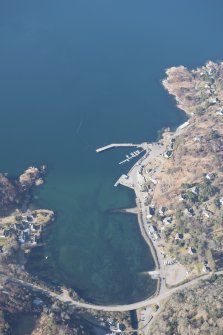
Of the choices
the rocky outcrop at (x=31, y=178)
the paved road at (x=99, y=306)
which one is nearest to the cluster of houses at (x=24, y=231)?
the rocky outcrop at (x=31, y=178)

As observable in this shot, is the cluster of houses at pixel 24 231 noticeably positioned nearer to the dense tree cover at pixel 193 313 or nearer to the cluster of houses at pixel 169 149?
the dense tree cover at pixel 193 313

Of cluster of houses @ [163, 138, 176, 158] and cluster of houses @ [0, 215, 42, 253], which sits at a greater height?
cluster of houses @ [163, 138, 176, 158]

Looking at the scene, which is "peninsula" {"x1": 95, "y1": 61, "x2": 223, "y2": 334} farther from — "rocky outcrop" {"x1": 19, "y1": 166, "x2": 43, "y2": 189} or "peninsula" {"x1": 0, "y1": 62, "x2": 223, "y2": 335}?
"rocky outcrop" {"x1": 19, "y1": 166, "x2": 43, "y2": 189}

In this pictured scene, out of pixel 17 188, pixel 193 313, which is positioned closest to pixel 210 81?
pixel 17 188

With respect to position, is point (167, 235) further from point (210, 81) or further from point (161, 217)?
point (210, 81)

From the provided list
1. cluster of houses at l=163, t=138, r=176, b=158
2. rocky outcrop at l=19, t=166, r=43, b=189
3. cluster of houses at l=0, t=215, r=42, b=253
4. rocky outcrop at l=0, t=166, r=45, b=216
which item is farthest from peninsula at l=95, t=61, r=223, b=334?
cluster of houses at l=0, t=215, r=42, b=253

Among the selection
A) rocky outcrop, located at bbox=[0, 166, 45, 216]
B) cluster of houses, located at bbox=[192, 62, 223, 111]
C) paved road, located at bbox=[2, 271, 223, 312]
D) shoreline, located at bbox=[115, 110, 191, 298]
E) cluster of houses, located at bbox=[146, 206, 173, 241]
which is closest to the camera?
paved road, located at bbox=[2, 271, 223, 312]

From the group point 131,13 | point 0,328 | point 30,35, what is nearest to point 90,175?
point 0,328

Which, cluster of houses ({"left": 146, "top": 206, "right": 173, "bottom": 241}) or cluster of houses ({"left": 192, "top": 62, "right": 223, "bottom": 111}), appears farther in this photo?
cluster of houses ({"left": 192, "top": 62, "right": 223, "bottom": 111})

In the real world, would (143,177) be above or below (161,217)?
Result: above

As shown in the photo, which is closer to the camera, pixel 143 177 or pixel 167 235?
pixel 167 235

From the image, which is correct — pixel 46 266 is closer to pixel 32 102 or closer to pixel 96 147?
pixel 96 147
